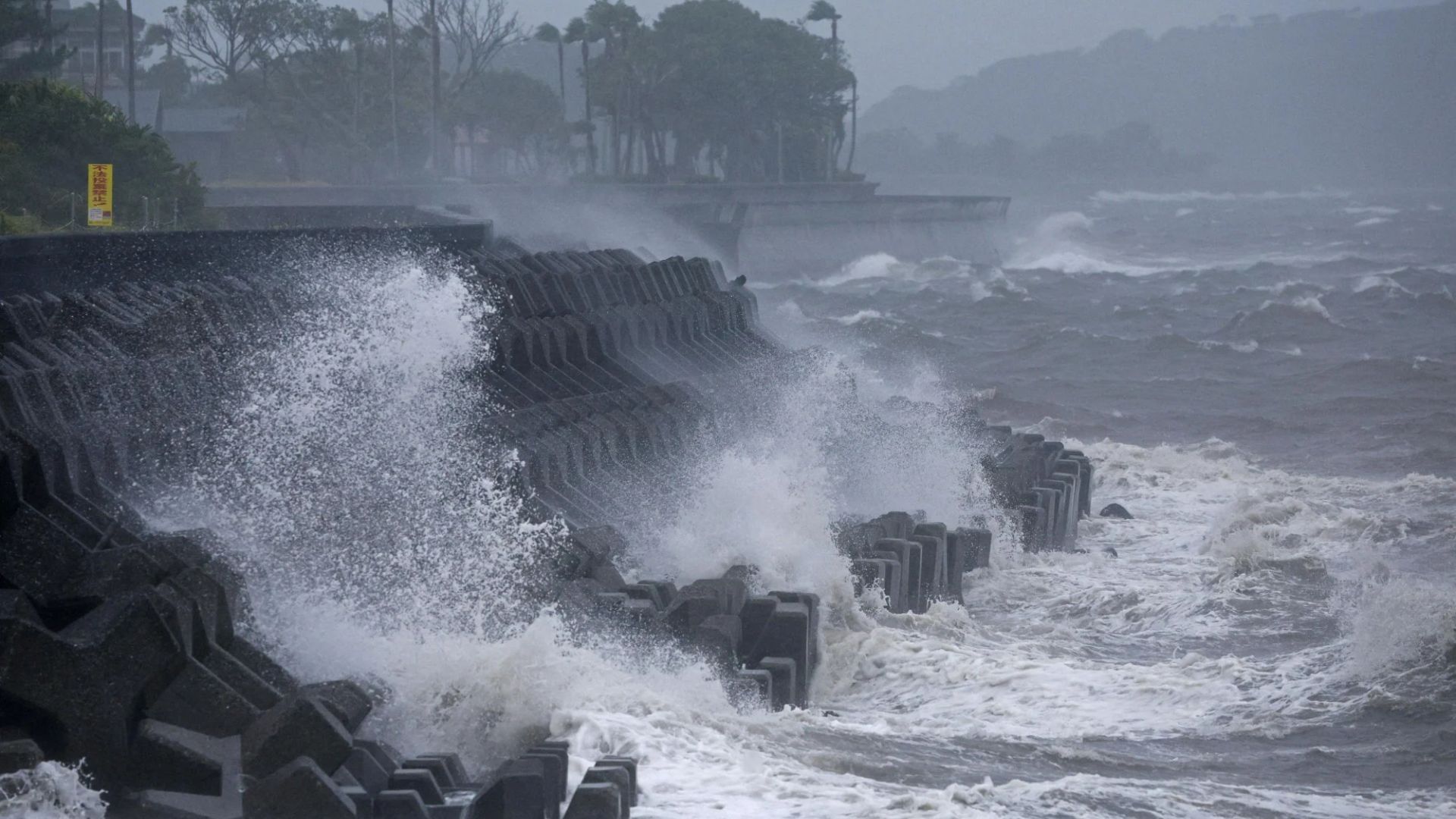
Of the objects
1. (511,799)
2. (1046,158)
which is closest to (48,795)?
(511,799)

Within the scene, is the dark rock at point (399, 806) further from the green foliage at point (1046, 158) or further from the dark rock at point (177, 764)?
the green foliage at point (1046, 158)

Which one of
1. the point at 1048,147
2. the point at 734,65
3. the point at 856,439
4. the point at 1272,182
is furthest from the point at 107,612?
the point at 1272,182

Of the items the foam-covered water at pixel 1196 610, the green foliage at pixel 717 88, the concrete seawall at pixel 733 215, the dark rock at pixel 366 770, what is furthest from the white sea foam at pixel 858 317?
the dark rock at pixel 366 770

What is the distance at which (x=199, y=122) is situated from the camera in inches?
2287

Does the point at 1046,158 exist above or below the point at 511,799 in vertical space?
above

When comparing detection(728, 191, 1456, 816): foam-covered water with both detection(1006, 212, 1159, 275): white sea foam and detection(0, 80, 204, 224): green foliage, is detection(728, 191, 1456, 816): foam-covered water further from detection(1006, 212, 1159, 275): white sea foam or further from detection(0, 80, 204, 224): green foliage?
detection(1006, 212, 1159, 275): white sea foam

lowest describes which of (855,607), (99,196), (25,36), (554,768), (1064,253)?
(855,607)

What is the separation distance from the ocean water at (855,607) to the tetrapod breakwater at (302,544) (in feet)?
0.62

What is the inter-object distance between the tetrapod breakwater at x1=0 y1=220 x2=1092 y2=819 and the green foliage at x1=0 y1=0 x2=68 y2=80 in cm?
1562

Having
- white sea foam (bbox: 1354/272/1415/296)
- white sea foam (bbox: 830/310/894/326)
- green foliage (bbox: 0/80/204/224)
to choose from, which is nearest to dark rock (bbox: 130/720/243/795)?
green foliage (bbox: 0/80/204/224)

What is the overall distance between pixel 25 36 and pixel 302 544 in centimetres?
2564

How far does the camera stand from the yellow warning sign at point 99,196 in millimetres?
16359

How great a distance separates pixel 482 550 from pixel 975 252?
57.1 metres

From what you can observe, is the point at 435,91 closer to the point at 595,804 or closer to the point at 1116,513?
the point at 1116,513
